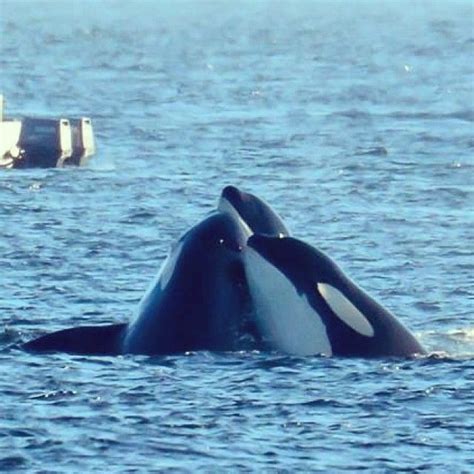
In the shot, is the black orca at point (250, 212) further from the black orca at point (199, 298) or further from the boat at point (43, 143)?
the boat at point (43, 143)

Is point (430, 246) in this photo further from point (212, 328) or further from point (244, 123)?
point (244, 123)

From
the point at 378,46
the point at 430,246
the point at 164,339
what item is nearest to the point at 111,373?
the point at 164,339

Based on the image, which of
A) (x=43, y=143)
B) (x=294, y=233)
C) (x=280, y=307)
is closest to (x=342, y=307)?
(x=280, y=307)

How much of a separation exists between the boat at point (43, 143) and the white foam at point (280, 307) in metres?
20.7

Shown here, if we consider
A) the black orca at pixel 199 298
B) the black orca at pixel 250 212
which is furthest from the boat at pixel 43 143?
the black orca at pixel 199 298

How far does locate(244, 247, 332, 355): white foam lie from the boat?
20656 mm

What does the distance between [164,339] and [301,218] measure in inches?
488

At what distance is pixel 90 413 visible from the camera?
17.5 metres

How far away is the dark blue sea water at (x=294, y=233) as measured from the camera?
16.7 metres

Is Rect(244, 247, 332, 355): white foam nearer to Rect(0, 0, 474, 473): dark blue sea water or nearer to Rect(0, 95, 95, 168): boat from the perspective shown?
Rect(0, 0, 474, 473): dark blue sea water

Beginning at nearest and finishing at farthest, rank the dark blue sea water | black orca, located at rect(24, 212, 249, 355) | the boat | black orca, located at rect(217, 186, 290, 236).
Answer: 1. the dark blue sea water
2. black orca, located at rect(24, 212, 249, 355)
3. black orca, located at rect(217, 186, 290, 236)
4. the boat

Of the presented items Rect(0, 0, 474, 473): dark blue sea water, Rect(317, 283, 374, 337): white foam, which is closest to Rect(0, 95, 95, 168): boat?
Rect(0, 0, 474, 473): dark blue sea water

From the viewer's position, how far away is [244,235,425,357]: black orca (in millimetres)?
18156

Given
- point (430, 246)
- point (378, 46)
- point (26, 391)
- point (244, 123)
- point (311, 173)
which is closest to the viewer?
point (26, 391)
